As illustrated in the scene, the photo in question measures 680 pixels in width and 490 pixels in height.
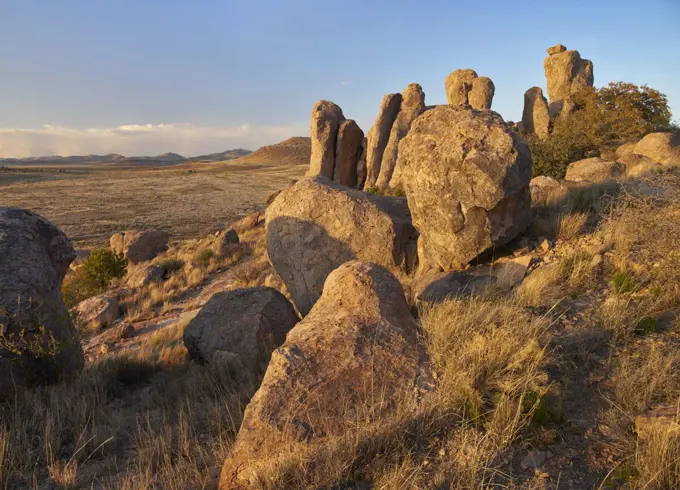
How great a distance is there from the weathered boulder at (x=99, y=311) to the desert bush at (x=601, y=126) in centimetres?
1597

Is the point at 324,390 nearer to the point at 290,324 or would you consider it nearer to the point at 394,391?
the point at 394,391

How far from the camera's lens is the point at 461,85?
30.2 m

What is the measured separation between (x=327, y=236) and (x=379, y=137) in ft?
61.5

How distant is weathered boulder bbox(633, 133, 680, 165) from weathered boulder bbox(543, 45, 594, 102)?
48.2ft

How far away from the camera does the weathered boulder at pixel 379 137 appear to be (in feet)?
81.4

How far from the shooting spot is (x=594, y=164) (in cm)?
1430

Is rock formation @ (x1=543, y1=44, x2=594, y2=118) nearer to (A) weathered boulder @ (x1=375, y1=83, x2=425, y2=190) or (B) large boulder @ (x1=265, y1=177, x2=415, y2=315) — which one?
(A) weathered boulder @ (x1=375, y1=83, x2=425, y2=190)

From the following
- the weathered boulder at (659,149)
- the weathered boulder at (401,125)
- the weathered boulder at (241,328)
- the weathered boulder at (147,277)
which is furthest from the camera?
the weathered boulder at (401,125)

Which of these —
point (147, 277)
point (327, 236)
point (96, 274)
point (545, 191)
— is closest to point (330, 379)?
point (327, 236)

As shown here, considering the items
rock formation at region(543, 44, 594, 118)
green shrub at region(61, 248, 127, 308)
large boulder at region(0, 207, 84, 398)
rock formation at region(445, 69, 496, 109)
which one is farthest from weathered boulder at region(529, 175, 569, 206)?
rock formation at region(543, 44, 594, 118)

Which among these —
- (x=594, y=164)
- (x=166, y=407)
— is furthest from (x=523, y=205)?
(x=594, y=164)

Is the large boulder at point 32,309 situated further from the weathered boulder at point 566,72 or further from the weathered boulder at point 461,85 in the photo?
the weathered boulder at point 566,72

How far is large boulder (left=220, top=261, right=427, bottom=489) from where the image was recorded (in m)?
2.87

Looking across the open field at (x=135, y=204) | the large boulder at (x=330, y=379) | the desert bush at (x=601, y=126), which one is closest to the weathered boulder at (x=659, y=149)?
the desert bush at (x=601, y=126)
